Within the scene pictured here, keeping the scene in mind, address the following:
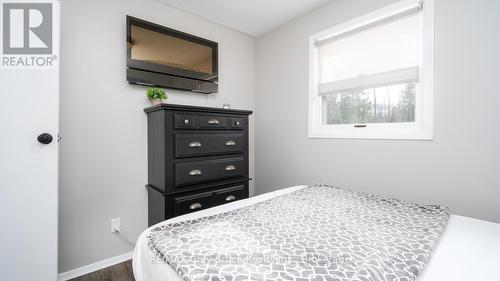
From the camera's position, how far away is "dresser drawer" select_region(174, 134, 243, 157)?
1762 millimetres

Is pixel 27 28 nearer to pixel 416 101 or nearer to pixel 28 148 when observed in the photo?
pixel 28 148

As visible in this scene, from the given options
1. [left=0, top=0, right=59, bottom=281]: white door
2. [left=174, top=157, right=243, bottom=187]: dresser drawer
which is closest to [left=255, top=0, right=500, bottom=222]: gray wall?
[left=174, top=157, right=243, bottom=187]: dresser drawer

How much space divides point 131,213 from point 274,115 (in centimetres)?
185

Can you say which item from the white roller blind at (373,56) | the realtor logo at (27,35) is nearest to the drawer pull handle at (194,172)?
the realtor logo at (27,35)

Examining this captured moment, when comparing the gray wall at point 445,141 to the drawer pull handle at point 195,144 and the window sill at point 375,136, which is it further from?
the drawer pull handle at point 195,144

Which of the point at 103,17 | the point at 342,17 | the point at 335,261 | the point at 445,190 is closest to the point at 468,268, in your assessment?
the point at 335,261

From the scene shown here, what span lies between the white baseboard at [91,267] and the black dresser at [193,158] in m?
0.36

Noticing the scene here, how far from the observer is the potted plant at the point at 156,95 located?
1979 millimetres

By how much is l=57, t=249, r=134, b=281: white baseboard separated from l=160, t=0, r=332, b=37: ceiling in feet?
7.95

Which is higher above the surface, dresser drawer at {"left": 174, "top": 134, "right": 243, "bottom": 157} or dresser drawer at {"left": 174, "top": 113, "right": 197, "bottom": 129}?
dresser drawer at {"left": 174, "top": 113, "right": 197, "bottom": 129}

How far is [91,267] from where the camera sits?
1786 mm

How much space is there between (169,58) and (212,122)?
2.58ft

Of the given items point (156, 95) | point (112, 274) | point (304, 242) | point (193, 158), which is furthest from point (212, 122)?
point (112, 274)

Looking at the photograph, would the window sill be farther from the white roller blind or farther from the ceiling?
the ceiling
